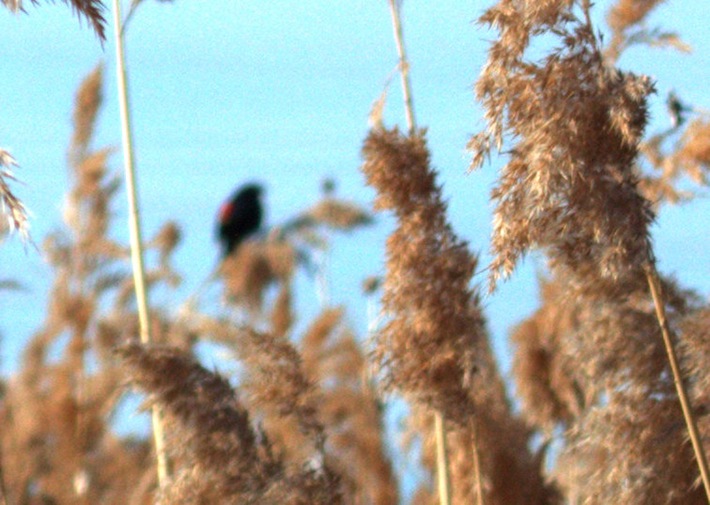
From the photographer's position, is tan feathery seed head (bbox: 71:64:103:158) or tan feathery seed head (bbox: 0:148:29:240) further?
tan feathery seed head (bbox: 71:64:103:158)

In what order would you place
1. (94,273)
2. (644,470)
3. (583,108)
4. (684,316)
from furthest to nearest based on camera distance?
(94,273) < (684,316) < (644,470) < (583,108)

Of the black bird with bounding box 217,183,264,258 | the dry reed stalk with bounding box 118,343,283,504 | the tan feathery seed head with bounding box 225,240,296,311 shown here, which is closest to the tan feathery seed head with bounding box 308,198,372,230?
the tan feathery seed head with bounding box 225,240,296,311

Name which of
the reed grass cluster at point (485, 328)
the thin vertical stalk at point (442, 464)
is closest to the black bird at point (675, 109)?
the reed grass cluster at point (485, 328)

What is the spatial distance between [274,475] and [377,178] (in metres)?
0.81

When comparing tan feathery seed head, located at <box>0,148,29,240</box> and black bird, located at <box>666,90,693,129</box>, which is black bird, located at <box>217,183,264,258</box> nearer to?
black bird, located at <box>666,90,693,129</box>

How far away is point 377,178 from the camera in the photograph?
3.13 metres

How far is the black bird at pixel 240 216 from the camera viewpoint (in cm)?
976

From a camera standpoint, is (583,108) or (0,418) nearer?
(583,108)

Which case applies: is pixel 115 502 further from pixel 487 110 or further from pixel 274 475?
pixel 487 110

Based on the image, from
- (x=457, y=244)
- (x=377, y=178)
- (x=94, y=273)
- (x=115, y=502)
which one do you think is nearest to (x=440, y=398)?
(x=457, y=244)

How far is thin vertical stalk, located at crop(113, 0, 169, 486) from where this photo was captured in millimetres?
3238

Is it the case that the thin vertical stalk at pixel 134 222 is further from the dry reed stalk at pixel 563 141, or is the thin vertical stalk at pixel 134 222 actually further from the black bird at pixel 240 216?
the black bird at pixel 240 216

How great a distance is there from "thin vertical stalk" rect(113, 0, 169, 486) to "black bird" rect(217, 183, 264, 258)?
5.91 m

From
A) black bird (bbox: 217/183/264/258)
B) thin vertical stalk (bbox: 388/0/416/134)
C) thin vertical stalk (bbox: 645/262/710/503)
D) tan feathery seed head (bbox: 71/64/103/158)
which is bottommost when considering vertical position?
thin vertical stalk (bbox: 645/262/710/503)
